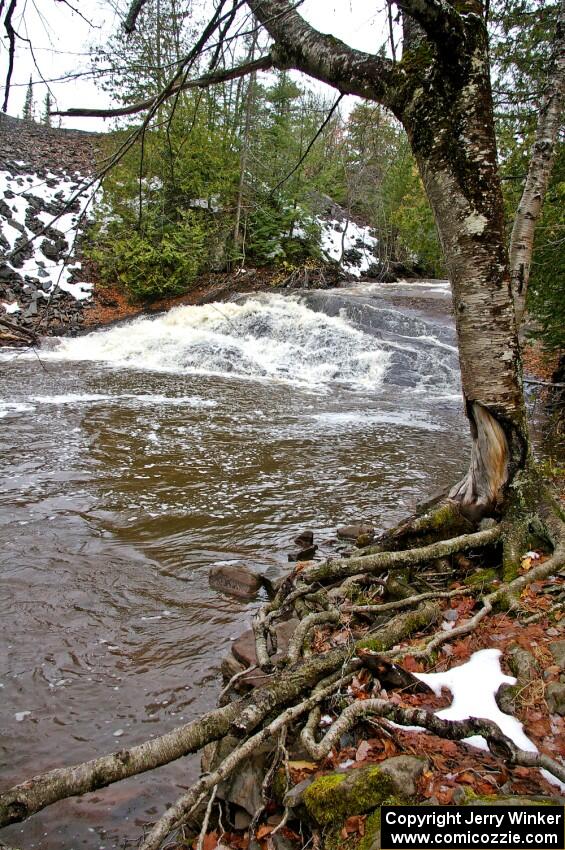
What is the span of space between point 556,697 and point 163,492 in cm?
533

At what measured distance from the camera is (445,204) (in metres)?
3.35

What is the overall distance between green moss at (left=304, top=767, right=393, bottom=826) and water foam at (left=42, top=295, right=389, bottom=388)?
12.0 m

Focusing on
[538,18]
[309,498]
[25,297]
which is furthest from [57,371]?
[538,18]

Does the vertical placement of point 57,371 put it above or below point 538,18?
below

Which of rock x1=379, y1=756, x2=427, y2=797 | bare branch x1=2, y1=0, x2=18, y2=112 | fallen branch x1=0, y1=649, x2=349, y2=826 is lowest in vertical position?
fallen branch x1=0, y1=649, x2=349, y2=826

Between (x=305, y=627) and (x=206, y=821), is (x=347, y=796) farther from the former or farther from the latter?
(x=305, y=627)

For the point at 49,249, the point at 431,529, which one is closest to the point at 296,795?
the point at 431,529

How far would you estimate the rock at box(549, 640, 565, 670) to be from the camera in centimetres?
248

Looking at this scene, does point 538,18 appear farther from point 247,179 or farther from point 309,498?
point 247,179

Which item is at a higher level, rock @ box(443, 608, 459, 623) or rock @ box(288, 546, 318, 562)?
rock @ box(443, 608, 459, 623)

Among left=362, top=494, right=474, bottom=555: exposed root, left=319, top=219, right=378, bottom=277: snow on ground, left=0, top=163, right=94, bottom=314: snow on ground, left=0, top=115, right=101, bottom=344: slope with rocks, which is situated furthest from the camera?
left=319, top=219, right=378, bottom=277: snow on ground

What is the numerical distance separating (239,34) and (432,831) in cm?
414

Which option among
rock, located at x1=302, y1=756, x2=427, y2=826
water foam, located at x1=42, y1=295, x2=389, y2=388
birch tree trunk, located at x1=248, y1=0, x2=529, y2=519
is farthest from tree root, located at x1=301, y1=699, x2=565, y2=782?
water foam, located at x1=42, y1=295, x2=389, y2=388

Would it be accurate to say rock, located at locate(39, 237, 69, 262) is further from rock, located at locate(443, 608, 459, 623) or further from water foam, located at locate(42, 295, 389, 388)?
rock, located at locate(443, 608, 459, 623)
